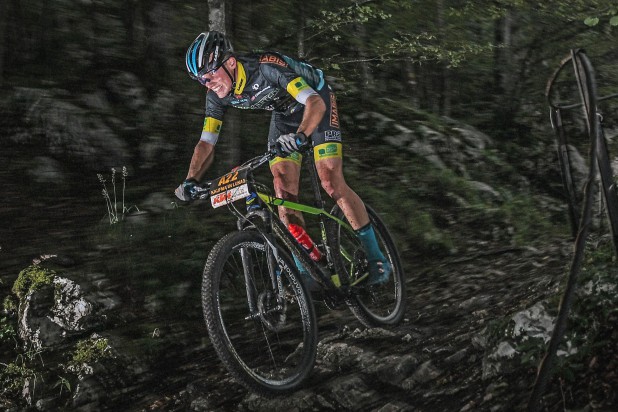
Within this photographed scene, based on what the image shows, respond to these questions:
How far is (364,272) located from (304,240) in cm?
74

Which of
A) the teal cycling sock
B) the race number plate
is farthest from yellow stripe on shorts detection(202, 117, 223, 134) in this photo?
the teal cycling sock

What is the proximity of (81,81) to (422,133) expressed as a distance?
6.19 meters

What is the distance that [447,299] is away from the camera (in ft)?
20.1

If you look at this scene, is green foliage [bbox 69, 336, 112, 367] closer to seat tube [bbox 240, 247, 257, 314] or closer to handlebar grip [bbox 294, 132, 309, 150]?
seat tube [bbox 240, 247, 257, 314]

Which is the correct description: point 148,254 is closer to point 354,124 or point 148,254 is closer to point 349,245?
point 349,245

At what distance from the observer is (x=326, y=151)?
5.34m

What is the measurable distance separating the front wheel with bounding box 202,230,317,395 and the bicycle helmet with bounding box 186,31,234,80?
4.33 feet

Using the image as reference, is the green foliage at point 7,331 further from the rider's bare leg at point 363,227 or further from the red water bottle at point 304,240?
the rider's bare leg at point 363,227

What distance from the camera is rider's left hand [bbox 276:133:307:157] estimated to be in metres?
4.27

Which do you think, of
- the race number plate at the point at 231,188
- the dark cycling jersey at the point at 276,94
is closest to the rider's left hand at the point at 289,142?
the race number plate at the point at 231,188

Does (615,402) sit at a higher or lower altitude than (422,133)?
lower

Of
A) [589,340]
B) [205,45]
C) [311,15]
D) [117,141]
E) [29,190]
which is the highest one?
[311,15]

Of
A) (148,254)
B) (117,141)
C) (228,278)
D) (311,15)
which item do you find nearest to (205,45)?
(228,278)

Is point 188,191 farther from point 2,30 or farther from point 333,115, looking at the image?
point 2,30
